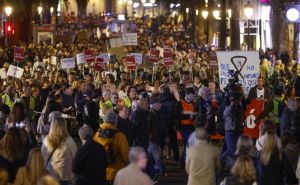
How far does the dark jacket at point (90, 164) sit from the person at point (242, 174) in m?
2.10

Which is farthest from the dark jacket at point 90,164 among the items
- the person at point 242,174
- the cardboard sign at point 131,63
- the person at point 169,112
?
the cardboard sign at point 131,63

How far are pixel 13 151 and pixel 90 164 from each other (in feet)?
3.36

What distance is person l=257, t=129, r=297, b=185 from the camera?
43.4 ft

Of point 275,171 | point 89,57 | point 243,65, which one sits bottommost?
point 275,171

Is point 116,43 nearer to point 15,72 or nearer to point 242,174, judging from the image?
point 15,72

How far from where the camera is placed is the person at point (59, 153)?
44.6ft

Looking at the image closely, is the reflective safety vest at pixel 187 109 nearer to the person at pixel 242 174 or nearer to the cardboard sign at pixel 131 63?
the person at pixel 242 174

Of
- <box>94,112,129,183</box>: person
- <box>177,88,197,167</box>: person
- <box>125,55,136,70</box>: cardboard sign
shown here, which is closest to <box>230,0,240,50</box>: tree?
<box>125,55,136,70</box>: cardboard sign

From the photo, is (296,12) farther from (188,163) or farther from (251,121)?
(188,163)

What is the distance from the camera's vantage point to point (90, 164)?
12.9 meters

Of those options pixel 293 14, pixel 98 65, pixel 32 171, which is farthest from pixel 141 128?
pixel 293 14

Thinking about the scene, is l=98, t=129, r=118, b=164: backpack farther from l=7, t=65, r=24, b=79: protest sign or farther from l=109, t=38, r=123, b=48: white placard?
l=109, t=38, r=123, b=48: white placard

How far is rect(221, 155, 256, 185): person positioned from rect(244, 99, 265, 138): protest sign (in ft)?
26.5

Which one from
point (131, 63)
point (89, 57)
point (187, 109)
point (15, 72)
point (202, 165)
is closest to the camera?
point (202, 165)
